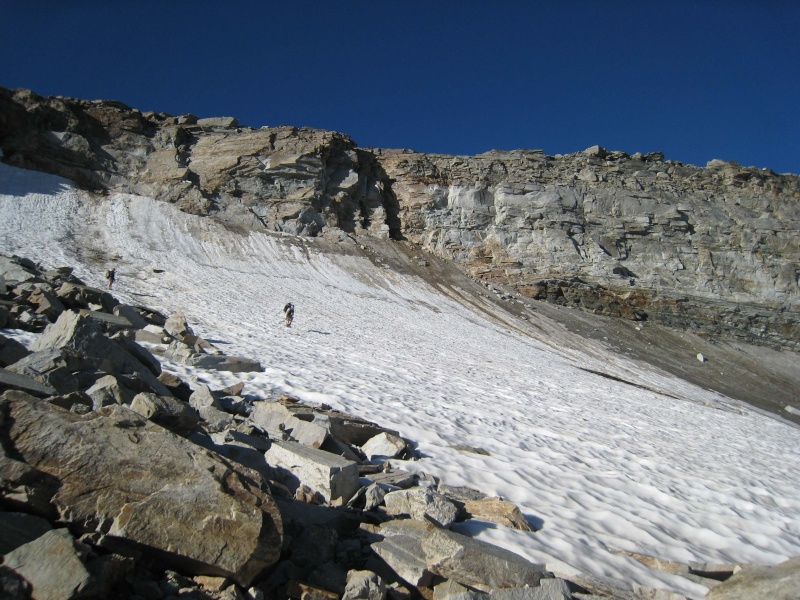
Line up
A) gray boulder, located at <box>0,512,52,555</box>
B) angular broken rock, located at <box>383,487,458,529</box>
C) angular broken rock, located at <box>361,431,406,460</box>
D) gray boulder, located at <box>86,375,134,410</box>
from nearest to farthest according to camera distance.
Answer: gray boulder, located at <box>0,512,52,555</box> < angular broken rock, located at <box>383,487,458,529</box> < gray boulder, located at <box>86,375,134,410</box> < angular broken rock, located at <box>361,431,406,460</box>

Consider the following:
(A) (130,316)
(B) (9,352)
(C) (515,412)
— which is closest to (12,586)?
(B) (9,352)

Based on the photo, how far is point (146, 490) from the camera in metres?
2.68

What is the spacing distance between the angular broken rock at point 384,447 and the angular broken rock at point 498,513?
1262 mm

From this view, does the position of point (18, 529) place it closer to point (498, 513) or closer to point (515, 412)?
point (498, 513)

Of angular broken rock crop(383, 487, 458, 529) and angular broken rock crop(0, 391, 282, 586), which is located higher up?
angular broken rock crop(0, 391, 282, 586)

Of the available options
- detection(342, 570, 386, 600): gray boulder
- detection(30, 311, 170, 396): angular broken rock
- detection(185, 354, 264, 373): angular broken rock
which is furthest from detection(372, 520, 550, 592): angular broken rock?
detection(185, 354, 264, 373): angular broken rock

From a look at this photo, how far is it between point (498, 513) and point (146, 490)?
270 cm

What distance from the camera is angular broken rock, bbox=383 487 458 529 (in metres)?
3.65

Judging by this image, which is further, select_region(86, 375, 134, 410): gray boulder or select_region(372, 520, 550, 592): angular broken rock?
select_region(86, 375, 134, 410): gray boulder

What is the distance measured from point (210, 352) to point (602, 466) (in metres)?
6.50

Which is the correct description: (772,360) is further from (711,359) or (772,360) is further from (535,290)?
(535,290)

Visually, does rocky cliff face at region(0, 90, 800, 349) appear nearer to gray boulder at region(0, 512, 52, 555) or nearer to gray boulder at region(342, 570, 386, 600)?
gray boulder at region(342, 570, 386, 600)

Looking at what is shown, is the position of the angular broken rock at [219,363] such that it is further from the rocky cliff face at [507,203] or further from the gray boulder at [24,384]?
the rocky cliff face at [507,203]

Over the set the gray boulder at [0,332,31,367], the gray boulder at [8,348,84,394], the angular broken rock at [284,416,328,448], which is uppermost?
the gray boulder at [8,348,84,394]
